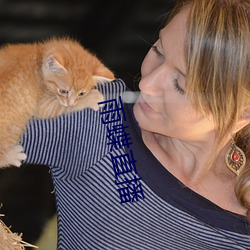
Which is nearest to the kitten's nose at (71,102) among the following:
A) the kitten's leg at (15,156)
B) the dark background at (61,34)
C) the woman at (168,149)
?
the woman at (168,149)

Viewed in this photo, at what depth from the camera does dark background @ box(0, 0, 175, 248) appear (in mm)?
2111

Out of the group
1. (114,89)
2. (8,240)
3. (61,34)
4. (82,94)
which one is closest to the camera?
(8,240)

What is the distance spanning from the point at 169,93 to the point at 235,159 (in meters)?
0.36

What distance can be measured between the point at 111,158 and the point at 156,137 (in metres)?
0.22

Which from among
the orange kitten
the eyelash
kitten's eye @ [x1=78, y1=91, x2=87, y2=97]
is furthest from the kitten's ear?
the eyelash

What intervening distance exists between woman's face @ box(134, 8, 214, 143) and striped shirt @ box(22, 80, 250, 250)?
0.30 feet

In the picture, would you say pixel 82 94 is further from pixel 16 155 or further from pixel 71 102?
pixel 16 155

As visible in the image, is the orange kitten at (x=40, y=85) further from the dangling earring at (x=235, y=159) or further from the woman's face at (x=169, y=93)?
the dangling earring at (x=235, y=159)

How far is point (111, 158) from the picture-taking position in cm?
129

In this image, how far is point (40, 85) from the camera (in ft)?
4.80

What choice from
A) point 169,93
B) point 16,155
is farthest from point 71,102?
point 169,93

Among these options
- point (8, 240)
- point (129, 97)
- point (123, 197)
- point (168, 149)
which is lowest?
point (8, 240)

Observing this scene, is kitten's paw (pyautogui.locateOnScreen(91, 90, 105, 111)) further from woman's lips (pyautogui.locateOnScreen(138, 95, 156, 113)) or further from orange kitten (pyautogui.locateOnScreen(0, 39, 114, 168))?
woman's lips (pyautogui.locateOnScreen(138, 95, 156, 113))

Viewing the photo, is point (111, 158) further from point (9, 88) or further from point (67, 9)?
point (67, 9)
